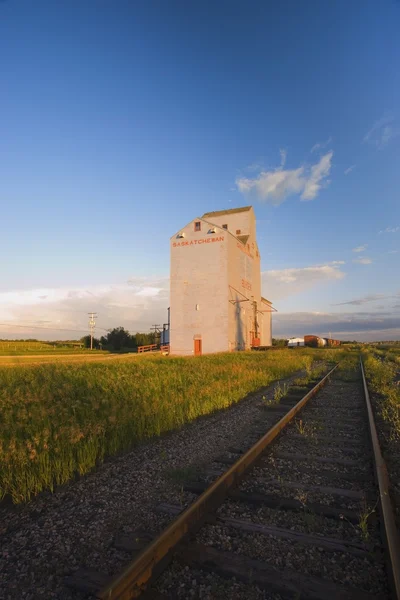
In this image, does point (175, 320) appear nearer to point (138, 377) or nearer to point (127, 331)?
point (138, 377)

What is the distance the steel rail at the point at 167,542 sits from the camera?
226 centimetres

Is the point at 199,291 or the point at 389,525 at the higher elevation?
the point at 199,291

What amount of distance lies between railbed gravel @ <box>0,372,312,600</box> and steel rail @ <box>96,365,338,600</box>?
322 mm

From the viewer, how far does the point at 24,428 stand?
5586 millimetres

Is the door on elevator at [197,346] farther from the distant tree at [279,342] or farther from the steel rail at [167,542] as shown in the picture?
the distant tree at [279,342]

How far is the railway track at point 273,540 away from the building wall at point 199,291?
32.3 m

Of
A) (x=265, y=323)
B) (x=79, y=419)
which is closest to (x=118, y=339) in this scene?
(x=265, y=323)

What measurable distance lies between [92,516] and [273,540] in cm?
179

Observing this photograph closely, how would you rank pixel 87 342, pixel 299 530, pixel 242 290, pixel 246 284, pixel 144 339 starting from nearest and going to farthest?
pixel 299 530
pixel 242 290
pixel 246 284
pixel 144 339
pixel 87 342

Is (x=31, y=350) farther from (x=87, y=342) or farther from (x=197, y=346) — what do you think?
(x=197, y=346)

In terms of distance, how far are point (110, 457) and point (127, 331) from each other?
72.6m

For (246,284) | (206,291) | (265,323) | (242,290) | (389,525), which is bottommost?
(389,525)

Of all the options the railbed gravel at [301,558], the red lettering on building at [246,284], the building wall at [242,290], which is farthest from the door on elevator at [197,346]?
the railbed gravel at [301,558]

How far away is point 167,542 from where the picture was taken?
280 centimetres
